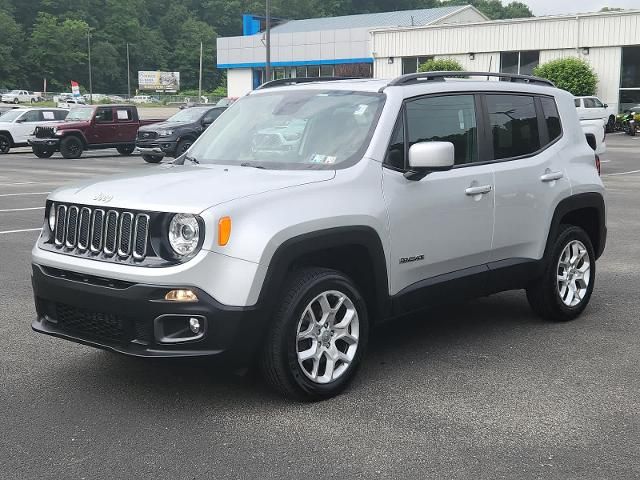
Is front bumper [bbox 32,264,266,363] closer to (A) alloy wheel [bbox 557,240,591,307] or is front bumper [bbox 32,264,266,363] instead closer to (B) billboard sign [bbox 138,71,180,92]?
(A) alloy wheel [bbox 557,240,591,307]

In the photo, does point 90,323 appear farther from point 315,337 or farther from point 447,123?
point 447,123

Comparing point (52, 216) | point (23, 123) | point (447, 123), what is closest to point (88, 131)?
point (23, 123)

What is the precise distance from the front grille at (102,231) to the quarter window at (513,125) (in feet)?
8.54

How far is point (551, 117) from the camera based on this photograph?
6.09 metres

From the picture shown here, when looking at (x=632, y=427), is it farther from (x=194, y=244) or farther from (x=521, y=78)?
(x=521, y=78)

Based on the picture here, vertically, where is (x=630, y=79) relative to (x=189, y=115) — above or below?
above

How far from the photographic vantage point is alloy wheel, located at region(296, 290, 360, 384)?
438cm

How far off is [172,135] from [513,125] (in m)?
19.3

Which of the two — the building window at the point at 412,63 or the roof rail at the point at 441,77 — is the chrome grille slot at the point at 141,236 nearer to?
the roof rail at the point at 441,77

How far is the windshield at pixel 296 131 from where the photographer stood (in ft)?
16.0

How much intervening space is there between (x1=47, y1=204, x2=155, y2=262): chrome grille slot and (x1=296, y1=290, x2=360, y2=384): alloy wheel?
0.95 metres

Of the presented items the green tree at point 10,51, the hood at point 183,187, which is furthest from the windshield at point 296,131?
the green tree at point 10,51

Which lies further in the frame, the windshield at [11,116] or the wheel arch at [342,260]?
the windshield at [11,116]

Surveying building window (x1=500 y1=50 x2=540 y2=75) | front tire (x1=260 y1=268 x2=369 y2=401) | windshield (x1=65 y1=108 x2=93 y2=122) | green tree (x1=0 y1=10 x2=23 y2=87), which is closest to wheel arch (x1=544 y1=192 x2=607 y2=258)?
front tire (x1=260 y1=268 x2=369 y2=401)
